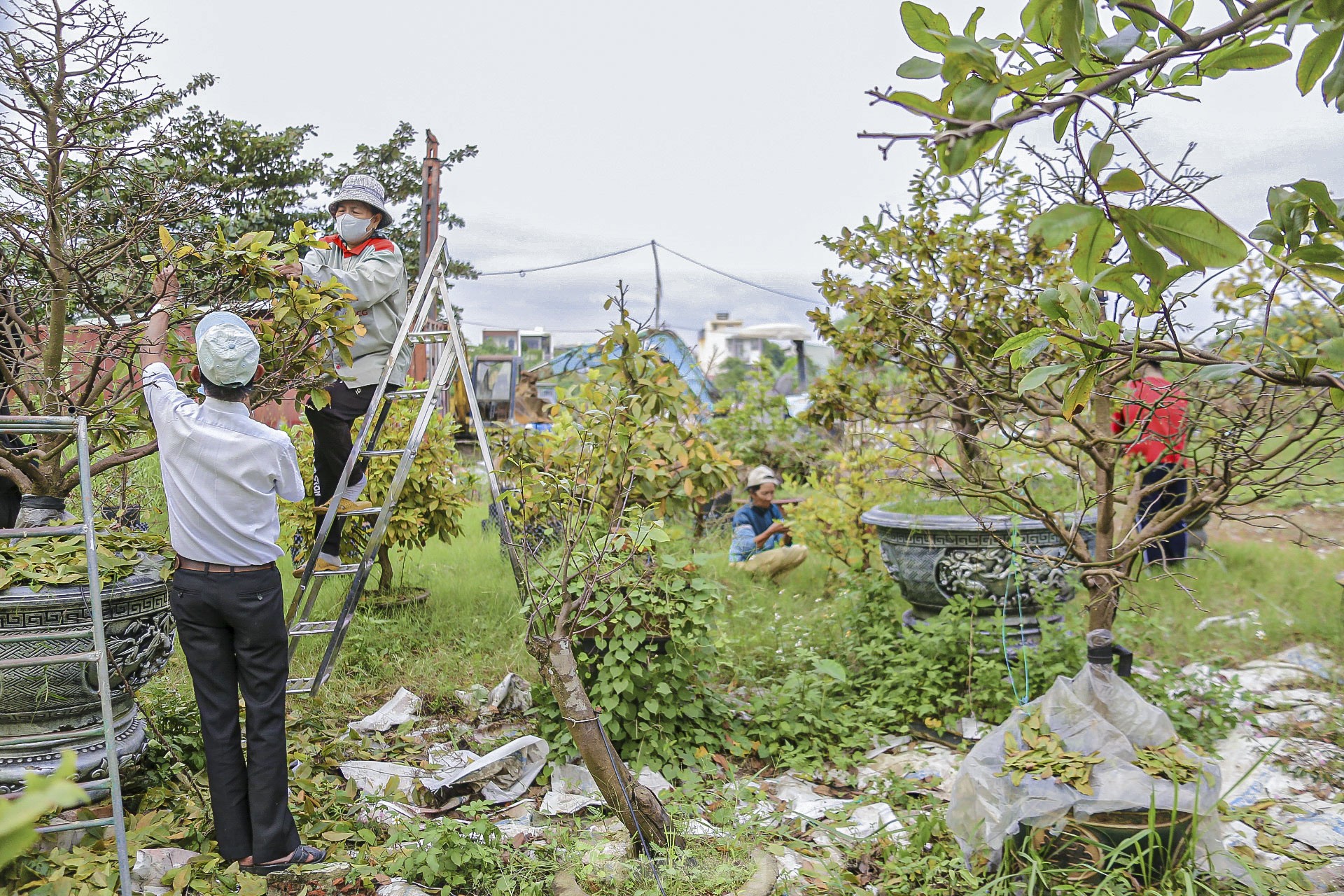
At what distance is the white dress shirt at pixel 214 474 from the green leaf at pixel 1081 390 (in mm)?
2327

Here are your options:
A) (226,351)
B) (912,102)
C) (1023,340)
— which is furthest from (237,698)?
(912,102)

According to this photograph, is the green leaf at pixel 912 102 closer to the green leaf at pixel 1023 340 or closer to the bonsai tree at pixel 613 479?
the green leaf at pixel 1023 340

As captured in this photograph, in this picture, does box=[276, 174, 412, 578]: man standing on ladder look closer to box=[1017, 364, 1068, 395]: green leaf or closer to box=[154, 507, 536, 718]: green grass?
box=[154, 507, 536, 718]: green grass

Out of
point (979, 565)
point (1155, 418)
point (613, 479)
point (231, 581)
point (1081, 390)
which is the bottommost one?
point (979, 565)

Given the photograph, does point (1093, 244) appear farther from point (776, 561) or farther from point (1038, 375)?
point (776, 561)

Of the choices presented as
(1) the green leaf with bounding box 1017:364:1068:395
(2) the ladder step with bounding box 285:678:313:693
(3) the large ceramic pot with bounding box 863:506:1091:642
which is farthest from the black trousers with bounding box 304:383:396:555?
(1) the green leaf with bounding box 1017:364:1068:395

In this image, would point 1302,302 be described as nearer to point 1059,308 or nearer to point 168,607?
point 1059,308

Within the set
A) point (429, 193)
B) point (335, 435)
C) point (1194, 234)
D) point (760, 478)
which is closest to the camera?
point (1194, 234)

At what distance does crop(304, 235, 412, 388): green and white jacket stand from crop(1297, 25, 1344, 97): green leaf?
3552 millimetres

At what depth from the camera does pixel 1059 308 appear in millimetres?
1556

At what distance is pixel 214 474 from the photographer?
2.82 m

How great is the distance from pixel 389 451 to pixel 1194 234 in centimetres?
341

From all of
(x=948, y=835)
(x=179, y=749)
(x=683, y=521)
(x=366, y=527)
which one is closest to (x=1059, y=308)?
(x=948, y=835)

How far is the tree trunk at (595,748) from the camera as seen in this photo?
2707 mm
